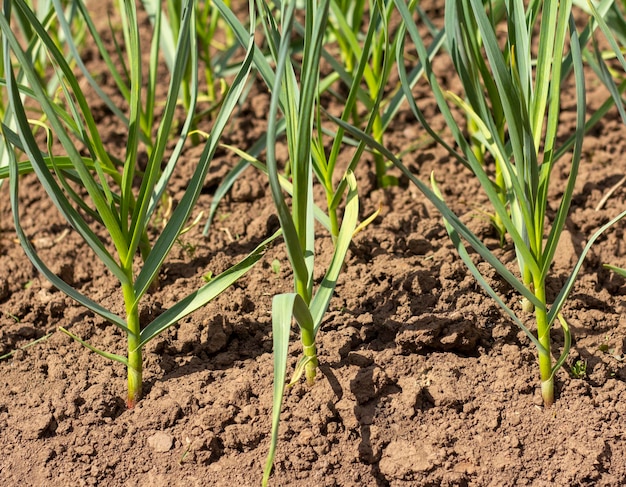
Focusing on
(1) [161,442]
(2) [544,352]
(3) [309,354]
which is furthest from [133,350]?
(2) [544,352]

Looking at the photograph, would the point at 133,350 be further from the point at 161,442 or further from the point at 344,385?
the point at 344,385

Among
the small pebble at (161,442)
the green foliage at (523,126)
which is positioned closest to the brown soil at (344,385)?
the small pebble at (161,442)

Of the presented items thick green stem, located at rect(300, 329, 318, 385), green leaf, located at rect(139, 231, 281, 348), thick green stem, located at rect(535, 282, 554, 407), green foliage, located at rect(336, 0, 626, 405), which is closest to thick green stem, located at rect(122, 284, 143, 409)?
green leaf, located at rect(139, 231, 281, 348)

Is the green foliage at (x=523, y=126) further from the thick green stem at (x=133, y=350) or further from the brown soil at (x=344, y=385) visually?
the thick green stem at (x=133, y=350)

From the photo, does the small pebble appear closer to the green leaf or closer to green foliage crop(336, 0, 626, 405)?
the green leaf

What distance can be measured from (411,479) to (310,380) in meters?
0.30

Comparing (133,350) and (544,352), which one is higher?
(133,350)

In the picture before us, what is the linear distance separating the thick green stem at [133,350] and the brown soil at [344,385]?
4 cm

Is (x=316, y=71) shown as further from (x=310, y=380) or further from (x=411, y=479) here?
(x=411, y=479)

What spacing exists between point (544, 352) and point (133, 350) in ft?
2.80

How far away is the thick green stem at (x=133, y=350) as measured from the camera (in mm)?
1708

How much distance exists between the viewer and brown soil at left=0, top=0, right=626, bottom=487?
164cm

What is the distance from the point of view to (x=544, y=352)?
5.46 feet

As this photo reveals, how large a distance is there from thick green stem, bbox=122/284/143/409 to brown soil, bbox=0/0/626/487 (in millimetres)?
36
